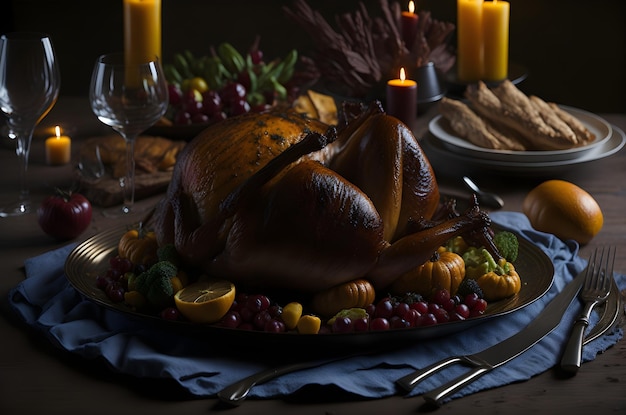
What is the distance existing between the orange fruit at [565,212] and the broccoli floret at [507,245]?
0.28m

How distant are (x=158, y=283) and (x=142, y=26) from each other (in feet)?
5.30

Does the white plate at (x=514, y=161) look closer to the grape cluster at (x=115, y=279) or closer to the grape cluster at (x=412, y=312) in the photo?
the grape cluster at (x=412, y=312)

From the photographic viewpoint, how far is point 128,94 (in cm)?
194

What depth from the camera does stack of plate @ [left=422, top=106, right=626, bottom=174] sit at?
221 centimetres

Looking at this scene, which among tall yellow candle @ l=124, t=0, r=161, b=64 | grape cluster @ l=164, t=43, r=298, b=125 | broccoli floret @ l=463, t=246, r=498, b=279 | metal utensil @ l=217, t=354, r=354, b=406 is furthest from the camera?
tall yellow candle @ l=124, t=0, r=161, b=64

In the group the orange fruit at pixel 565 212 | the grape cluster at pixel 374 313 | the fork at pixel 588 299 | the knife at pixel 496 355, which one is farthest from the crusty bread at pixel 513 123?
the grape cluster at pixel 374 313

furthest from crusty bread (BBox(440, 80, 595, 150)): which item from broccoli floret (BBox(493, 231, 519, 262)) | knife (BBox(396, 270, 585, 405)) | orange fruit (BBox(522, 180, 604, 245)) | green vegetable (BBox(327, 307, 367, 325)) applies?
green vegetable (BBox(327, 307, 367, 325))

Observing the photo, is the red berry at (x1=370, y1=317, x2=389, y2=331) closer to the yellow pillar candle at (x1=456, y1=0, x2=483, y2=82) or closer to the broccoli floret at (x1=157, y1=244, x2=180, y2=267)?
the broccoli floret at (x1=157, y1=244, x2=180, y2=267)

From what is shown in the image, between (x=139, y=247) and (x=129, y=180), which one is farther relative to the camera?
(x=129, y=180)

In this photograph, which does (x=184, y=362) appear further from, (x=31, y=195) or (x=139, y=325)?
(x=31, y=195)

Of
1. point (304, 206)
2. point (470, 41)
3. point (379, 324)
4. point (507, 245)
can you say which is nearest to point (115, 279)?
point (304, 206)

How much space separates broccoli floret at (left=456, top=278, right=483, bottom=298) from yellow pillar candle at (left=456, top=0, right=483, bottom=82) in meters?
1.58

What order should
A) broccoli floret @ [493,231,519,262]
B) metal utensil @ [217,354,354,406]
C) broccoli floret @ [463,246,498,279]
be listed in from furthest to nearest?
broccoli floret @ [493,231,519,262], broccoli floret @ [463,246,498,279], metal utensil @ [217,354,354,406]

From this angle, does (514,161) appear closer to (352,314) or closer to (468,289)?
(468,289)
